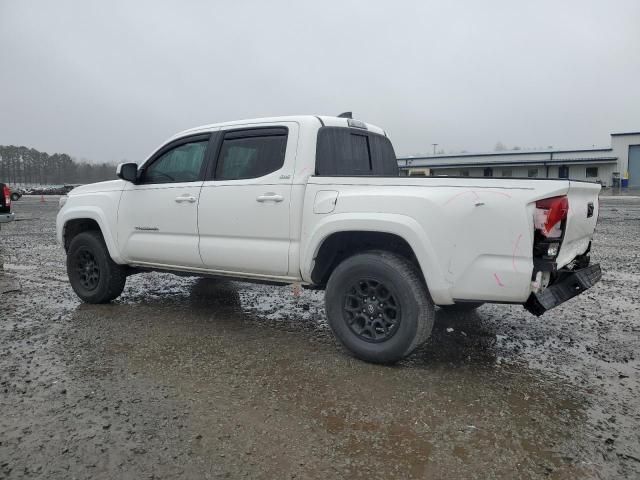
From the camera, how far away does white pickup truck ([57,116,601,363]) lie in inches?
133

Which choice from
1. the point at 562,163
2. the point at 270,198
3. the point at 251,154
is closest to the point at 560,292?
the point at 270,198

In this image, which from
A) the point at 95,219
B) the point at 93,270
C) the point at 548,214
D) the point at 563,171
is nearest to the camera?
the point at 548,214

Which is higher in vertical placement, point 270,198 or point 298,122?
point 298,122

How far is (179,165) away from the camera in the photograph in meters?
5.21

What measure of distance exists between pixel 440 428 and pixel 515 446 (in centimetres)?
42

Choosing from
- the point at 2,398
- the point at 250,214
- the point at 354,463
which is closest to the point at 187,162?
the point at 250,214

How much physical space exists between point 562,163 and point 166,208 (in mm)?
46746

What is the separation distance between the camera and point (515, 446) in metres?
2.75

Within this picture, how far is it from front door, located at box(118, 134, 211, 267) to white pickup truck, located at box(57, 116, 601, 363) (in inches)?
0.6

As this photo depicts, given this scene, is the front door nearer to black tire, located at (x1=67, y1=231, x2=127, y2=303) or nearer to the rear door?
the rear door

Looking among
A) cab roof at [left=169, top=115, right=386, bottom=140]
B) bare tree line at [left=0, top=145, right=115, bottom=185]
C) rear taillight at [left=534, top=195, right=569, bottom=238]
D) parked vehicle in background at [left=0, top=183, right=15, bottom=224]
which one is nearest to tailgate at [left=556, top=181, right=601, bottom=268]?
rear taillight at [left=534, top=195, right=569, bottom=238]

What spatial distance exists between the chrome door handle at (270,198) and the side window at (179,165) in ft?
3.08

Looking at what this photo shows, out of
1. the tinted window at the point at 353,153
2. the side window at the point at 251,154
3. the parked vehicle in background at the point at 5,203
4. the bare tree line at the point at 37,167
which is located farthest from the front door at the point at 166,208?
the bare tree line at the point at 37,167

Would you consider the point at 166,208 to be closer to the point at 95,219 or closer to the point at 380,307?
the point at 95,219
